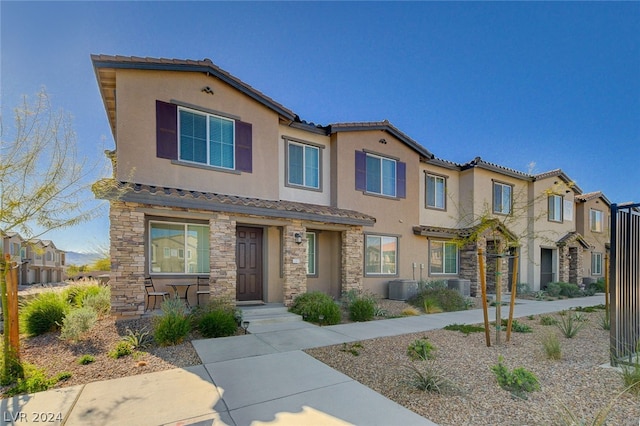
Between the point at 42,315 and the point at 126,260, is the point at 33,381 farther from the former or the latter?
the point at 42,315

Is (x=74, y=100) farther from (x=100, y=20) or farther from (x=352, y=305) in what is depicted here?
(x=352, y=305)

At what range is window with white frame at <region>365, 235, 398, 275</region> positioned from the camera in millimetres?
13656

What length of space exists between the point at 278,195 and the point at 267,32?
5.67 m

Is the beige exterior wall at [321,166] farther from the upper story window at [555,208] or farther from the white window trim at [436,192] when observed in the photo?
the upper story window at [555,208]

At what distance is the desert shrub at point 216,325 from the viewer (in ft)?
24.9

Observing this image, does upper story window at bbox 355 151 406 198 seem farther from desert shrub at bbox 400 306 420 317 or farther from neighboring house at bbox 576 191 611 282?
neighboring house at bbox 576 191 611 282

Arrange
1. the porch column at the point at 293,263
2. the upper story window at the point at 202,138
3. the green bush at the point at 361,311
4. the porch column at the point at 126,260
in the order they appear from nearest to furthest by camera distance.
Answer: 1. the porch column at the point at 126,260
2. the upper story window at the point at 202,138
3. the green bush at the point at 361,311
4. the porch column at the point at 293,263

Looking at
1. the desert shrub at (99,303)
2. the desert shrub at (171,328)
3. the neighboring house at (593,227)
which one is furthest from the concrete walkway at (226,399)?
the neighboring house at (593,227)

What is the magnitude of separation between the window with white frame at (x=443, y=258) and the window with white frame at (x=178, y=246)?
1094 cm

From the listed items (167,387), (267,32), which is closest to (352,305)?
(167,387)

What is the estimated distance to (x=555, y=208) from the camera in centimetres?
2144

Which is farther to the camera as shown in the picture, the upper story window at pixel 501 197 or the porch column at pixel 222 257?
the upper story window at pixel 501 197

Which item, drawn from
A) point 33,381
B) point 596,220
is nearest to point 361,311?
point 33,381

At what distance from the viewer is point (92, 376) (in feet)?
17.1
